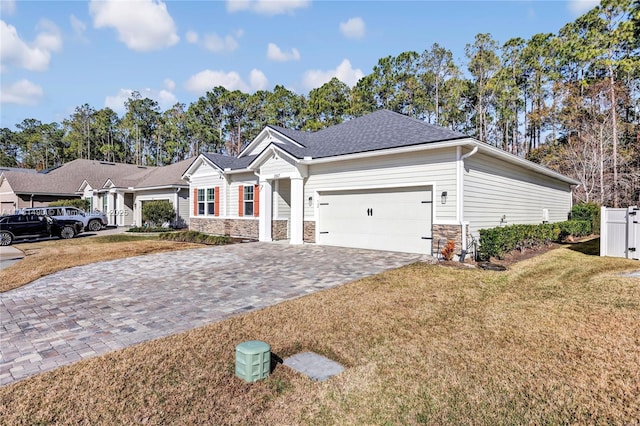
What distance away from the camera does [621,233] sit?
938 cm

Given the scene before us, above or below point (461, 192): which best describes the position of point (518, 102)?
above

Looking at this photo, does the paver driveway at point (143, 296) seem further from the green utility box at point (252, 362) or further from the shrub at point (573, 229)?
the shrub at point (573, 229)

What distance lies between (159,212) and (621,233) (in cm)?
2218

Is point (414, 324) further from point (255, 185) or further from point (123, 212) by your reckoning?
point (123, 212)

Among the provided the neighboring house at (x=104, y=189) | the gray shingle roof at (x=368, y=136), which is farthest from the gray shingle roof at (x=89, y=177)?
the gray shingle roof at (x=368, y=136)

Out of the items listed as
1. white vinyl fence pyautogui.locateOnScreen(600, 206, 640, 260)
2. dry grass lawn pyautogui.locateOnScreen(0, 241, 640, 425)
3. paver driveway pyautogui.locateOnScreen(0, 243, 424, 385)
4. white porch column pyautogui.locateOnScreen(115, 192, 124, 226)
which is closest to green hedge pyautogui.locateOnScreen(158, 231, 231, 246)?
paver driveway pyautogui.locateOnScreen(0, 243, 424, 385)

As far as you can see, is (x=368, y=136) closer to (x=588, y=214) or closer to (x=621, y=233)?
(x=621, y=233)

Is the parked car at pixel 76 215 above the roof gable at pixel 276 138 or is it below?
below

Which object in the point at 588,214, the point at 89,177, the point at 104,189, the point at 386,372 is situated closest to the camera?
the point at 386,372

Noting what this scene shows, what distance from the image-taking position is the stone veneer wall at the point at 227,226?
1575 centimetres

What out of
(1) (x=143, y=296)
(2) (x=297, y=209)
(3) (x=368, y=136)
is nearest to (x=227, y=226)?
(2) (x=297, y=209)

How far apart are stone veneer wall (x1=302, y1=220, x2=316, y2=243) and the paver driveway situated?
8.12 feet

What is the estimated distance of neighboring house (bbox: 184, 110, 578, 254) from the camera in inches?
383

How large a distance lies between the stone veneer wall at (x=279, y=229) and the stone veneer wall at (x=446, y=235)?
703 cm
